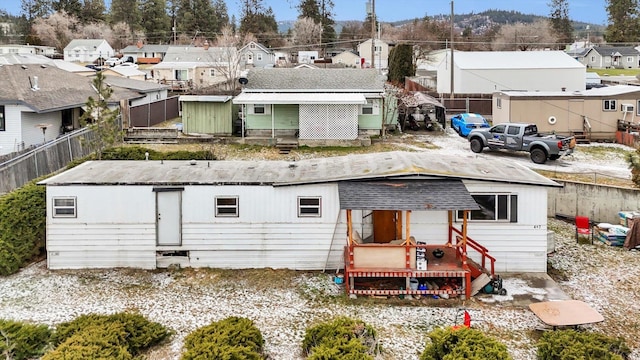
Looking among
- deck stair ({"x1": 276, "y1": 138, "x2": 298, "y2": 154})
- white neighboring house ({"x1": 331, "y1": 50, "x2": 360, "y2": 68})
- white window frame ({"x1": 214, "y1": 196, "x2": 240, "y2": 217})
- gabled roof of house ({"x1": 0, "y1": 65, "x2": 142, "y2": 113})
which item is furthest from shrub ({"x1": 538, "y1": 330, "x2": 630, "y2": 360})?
white neighboring house ({"x1": 331, "y1": 50, "x2": 360, "y2": 68})

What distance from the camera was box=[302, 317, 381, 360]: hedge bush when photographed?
31.1ft

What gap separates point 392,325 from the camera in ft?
38.4

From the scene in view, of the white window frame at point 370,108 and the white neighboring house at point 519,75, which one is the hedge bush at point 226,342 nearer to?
the white window frame at point 370,108

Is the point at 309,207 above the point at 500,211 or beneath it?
above

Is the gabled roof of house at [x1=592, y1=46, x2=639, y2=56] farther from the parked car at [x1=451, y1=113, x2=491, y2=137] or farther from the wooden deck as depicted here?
the wooden deck

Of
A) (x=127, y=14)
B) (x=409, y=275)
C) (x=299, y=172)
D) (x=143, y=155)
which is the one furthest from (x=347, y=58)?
(x=409, y=275)

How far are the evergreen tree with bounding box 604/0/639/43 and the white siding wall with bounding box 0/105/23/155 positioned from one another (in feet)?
304

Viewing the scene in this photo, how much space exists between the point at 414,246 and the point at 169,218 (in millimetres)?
6444

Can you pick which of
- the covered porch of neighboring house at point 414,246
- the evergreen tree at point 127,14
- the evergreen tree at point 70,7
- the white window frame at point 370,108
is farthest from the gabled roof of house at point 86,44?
the covered porch of neighboring house at point 414,246

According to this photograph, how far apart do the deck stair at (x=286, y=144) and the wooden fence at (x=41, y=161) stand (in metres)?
8.75

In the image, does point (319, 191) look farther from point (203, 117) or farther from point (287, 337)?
point (203, 117)

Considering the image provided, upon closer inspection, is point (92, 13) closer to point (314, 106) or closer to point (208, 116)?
point (208, 116)

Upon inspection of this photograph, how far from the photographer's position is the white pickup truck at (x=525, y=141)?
80.8 ft

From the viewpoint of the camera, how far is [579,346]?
980 cm
